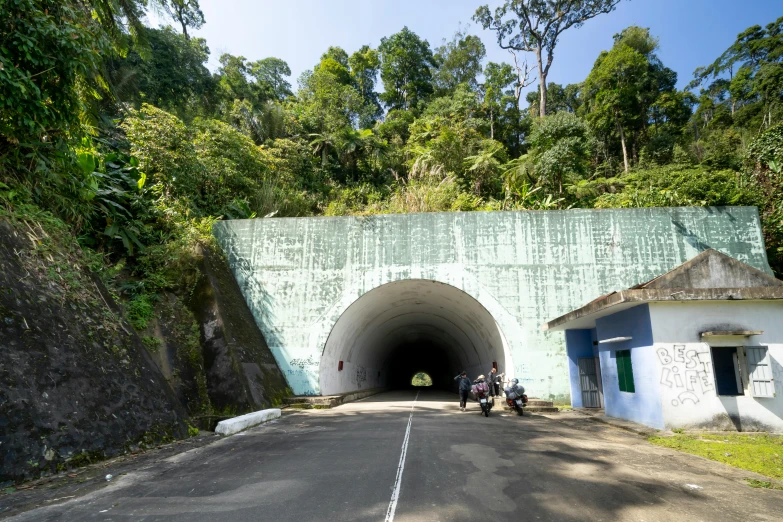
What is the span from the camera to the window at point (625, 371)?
935cm

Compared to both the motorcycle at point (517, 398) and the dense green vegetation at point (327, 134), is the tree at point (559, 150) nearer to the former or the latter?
the dense green vegetation at point (327, 134)

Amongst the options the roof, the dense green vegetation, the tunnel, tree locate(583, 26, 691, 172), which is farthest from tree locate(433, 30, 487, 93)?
the roof

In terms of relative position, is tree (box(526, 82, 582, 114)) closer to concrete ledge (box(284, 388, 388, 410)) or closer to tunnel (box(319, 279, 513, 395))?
tunnel (box(319, 279, 513, 395))

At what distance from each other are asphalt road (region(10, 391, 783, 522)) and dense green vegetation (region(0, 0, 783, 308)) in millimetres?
5591

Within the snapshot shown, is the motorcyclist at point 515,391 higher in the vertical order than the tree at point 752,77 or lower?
lower

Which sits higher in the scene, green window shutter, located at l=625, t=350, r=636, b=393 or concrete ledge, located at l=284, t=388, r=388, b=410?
green window shutter, located at l=625, t=350, r=636, b=393

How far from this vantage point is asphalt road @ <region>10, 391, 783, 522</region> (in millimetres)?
3791

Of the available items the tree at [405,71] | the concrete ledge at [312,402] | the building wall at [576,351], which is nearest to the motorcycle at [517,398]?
the building wall at [576,351]

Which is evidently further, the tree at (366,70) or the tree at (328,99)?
the tree at (366,70)

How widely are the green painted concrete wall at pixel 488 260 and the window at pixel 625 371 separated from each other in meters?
2.97

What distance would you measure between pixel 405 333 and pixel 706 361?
15994 millimetres

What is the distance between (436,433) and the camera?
7.88 metres

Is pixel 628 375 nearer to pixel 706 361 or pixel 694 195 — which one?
pixel 706 361

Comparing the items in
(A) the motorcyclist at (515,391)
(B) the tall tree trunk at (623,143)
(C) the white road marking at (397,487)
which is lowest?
(C) the white road marking at (397,487)
